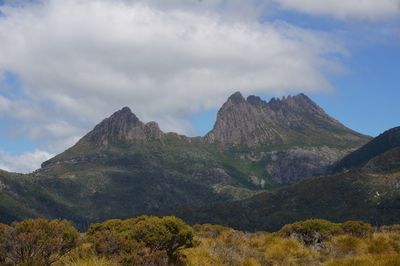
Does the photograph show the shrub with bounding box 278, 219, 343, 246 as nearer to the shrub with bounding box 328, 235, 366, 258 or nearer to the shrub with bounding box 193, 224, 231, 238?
the shrub with bounding box 328, 235, 366, 258

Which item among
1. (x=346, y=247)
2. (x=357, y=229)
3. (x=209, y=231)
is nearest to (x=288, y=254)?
(x=346, y=247)

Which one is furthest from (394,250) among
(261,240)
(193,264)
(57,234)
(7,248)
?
(7,248)

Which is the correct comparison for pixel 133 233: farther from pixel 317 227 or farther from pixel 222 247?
pixel 317 227

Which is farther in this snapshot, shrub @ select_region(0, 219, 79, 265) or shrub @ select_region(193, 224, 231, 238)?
shrub @ select_region(193, 224, 231, 238)

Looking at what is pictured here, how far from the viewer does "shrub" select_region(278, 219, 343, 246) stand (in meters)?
24.3

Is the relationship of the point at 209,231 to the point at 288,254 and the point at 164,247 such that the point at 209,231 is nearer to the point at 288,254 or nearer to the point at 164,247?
the point at 288,254

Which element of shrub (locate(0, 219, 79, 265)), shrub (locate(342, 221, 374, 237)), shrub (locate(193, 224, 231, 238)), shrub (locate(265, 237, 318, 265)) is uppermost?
shrub (locate(0, 219, 79, 265))

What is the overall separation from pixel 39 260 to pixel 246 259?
7662mm

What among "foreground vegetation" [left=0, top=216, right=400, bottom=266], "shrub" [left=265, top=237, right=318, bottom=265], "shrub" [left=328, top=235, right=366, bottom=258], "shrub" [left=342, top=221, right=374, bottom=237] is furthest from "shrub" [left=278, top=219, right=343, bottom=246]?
"shrub" [left=265, top=237, right=318, bottom=265]

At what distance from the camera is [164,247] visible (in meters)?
17.2

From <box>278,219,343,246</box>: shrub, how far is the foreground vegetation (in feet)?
0.35

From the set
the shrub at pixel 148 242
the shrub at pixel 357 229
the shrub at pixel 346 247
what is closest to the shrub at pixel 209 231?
the shrub at pixel 357 229

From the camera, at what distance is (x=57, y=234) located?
49.9 ft

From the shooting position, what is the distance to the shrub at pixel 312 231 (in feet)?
79.8
